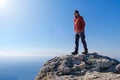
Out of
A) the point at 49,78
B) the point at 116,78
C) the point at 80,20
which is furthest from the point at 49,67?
the point at 116,78

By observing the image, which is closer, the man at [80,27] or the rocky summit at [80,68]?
the rocky summit at [80,68]

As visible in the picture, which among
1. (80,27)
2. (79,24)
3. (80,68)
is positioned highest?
(79,24)

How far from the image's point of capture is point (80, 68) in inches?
786

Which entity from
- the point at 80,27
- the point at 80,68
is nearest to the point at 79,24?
the point at 80,27

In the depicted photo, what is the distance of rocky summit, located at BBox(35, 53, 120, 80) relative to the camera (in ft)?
60.1

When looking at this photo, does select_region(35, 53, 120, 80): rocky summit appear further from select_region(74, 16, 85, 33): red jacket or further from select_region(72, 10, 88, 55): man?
select_region(74, 16, 85, 33): red jacket

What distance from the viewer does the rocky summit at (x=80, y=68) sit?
60.1 ft

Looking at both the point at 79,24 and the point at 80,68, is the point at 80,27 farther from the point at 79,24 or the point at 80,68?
the point at 80,68

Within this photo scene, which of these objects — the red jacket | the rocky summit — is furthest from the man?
the rocky summit

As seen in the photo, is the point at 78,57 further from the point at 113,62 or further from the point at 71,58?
the point at 113,62

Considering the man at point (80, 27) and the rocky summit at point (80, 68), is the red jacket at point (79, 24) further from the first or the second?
the rocky summit at point (80, 68)

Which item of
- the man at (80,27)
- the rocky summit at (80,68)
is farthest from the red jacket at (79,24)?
the rocky summit at (80,68)

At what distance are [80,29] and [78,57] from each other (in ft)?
9.37

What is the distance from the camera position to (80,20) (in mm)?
22891
